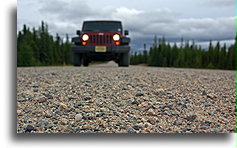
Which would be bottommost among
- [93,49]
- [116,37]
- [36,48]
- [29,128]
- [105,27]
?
[29,128]

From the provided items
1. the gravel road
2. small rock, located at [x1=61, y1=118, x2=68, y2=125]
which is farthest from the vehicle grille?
small rock, located at [x1=61, y1=118, x2=68, y2=125]

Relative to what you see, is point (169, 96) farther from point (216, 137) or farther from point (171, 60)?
point (171, 60)

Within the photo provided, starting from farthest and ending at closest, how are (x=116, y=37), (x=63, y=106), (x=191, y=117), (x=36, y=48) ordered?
1. (x=36, y=48)
2. (x=116, y=37)
3. (x=63, y=106)
4. (x=191, y=117)

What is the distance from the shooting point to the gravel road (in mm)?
2498

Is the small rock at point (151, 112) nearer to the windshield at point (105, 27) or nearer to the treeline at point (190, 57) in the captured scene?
the windshield at point (105, 27)

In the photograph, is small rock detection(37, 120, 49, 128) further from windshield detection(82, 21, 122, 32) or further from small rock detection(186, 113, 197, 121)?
windshield detection(82, 21, 122, 32)

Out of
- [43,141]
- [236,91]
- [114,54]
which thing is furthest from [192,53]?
[43,141]

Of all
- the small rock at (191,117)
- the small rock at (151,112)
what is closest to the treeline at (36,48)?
the small rock at (151,112)

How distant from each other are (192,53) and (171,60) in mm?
3821

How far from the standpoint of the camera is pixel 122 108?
2938 millimetres

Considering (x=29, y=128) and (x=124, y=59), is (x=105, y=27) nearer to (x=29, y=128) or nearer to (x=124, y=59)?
(x=124, y=59)

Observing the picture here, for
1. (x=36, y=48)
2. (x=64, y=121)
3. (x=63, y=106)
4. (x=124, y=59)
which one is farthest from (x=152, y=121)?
(x=36, y=48)

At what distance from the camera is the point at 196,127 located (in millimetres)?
2539

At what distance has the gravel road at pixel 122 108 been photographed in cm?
250
